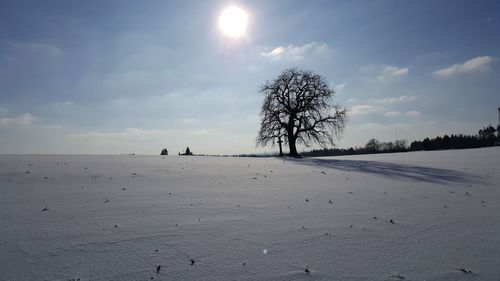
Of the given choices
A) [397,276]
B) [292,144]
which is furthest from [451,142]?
[397,276]

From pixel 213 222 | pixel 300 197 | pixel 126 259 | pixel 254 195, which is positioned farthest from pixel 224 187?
pixel 126 259

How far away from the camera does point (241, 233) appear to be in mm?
4121

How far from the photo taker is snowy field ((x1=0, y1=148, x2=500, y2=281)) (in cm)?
311

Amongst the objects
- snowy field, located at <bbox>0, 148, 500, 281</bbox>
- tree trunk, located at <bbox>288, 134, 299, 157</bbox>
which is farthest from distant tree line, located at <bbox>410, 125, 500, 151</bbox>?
snowy field, located at <bbox>0, 148, 500, 281</bbox>

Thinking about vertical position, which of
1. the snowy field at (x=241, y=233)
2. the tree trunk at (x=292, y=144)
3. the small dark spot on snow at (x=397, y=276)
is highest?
the tree trunk at (x=292, y=144)

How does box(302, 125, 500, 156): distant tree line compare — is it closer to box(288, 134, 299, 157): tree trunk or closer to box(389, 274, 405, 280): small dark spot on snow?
box(288, 134, 299, 157): tree trunk

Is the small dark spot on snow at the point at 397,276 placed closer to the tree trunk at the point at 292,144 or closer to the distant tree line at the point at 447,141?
the tree trunk at the point at 292,144

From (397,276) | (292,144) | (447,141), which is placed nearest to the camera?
(397,276)

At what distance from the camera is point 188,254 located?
11.3 ft

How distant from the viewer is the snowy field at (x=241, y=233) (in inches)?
123

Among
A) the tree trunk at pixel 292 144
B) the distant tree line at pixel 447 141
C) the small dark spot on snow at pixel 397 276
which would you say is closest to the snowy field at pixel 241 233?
the small dark spot on snow at pixel 397 276

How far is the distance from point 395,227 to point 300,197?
2363mm

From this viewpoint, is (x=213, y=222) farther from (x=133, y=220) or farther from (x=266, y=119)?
(x=266, y=119)

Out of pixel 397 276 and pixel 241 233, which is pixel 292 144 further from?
pixel 397 276
